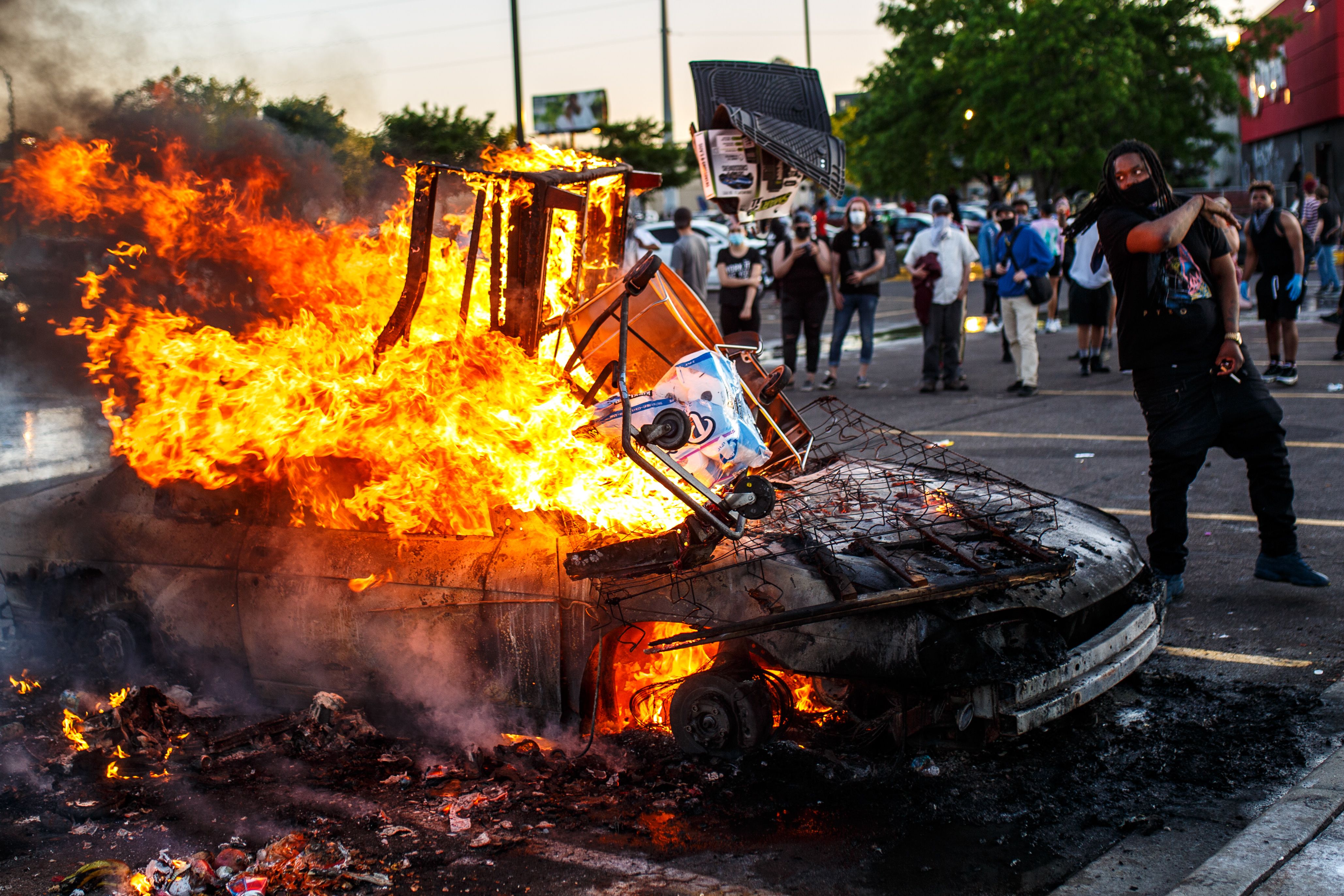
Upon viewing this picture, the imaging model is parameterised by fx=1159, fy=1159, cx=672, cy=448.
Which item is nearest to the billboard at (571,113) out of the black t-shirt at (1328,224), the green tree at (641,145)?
the green tree at (641,145)

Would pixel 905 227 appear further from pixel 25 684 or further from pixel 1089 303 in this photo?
pixel 25 684

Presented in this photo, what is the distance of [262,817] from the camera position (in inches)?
152

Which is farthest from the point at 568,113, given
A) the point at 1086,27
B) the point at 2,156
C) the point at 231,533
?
the point at 231,533

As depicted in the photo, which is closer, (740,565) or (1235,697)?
(740,565)

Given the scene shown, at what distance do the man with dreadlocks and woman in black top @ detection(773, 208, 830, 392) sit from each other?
6.86 meters

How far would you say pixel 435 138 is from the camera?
26.4ft

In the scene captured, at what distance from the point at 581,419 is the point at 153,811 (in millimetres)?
1993

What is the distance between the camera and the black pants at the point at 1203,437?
5.34 meters

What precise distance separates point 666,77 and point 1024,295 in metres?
25.7

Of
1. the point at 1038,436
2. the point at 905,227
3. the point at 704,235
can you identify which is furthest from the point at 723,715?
the point at 905,227

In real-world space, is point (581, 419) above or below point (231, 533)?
above

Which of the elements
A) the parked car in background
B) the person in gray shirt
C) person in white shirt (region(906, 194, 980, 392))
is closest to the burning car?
person in white shirt (region(906, 194, 980, 392))

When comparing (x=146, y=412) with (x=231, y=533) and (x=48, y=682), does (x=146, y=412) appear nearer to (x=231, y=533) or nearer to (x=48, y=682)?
(x=231, y=533)

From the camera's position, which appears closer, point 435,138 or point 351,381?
point 351,381
